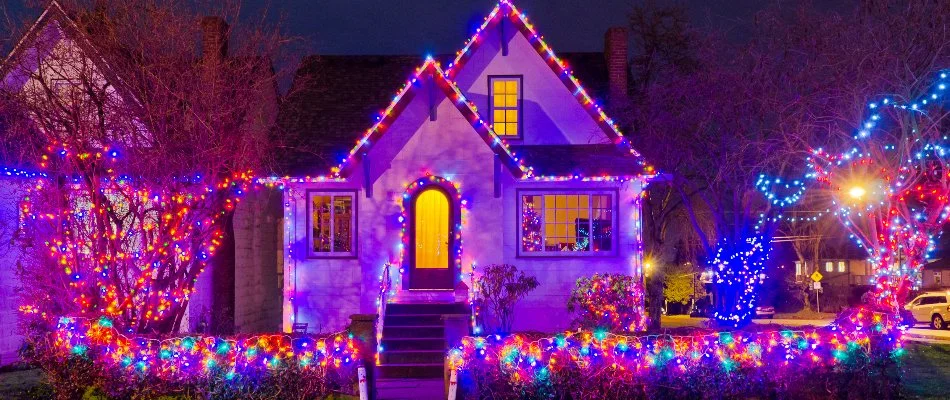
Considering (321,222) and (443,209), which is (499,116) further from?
(321,222)

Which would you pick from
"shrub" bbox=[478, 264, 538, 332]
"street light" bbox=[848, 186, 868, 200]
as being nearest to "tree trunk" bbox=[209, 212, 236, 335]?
"shrub" bbox=[478, 264, 538, 332]

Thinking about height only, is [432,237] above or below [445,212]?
below

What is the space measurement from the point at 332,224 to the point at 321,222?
0.31 m

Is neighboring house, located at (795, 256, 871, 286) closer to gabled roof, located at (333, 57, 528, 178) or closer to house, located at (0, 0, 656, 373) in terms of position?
house, located at (0, 0, 656, 373)

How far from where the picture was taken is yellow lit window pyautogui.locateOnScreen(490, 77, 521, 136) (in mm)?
20078

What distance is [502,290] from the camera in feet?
59.0

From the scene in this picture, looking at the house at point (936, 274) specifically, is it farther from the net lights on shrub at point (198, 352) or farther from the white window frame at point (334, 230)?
the net lights on shrub at point (198, 352)

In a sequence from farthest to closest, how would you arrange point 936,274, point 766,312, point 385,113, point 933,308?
1. point 936,274
2. point 766,312
3. point 933,308
4. point 385,113

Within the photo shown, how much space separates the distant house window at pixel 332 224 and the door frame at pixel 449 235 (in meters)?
1.22

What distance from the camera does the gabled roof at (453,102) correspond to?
698 inches

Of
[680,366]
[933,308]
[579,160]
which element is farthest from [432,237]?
[933,308]

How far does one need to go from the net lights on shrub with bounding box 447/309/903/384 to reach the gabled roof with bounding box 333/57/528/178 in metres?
6.61

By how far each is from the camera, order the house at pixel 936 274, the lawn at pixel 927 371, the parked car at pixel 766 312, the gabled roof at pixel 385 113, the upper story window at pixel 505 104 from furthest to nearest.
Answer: the house at pixel 936 274, the parked car at pixel 766 312, the upper story window at pixel 505 104, the gabled roof at pixel 385 113, the lawn at pixel 927 371

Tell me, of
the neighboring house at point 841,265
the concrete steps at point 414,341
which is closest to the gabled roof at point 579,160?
the concrete steps at point 414,341
